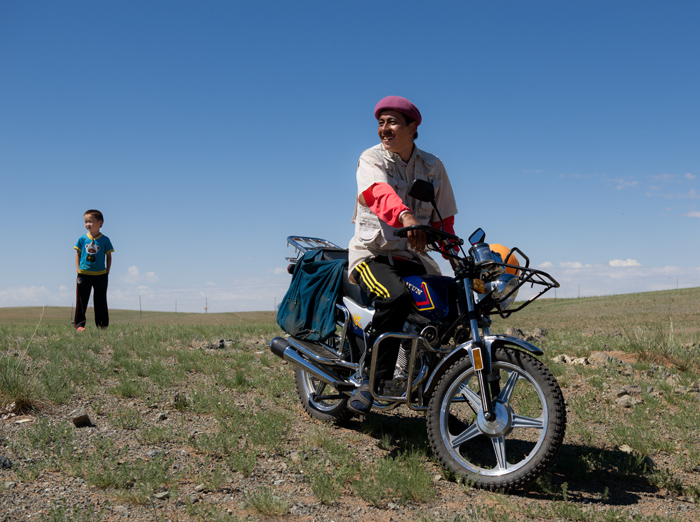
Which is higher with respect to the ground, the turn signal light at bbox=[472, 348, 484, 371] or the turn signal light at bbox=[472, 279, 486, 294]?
the turn signal light at bbox=[472, 279, 486, 294]

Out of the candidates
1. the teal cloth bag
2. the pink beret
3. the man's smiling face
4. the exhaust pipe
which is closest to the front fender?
the exhaust pipe

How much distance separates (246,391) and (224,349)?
9.81 ft

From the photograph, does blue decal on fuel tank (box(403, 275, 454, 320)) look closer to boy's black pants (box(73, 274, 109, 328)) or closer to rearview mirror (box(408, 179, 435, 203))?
rearview mirror (box(408, 179, 435, 203))

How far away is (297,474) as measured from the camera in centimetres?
407

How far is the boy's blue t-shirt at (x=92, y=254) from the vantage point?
39.0 feet

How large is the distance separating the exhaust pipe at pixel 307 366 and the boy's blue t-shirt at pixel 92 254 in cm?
786

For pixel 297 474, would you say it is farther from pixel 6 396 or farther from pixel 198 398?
pixel 6 396

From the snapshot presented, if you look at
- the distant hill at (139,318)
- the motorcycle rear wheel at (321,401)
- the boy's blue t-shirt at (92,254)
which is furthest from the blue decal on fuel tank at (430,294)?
the distant hill at (139,318)

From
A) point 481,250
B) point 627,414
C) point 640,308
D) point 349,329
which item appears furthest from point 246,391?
point 640,308

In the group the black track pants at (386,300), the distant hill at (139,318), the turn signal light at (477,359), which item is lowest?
the distant hill at (139,318)

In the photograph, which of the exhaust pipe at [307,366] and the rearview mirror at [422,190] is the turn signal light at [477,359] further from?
the exhaust pipe at [307,366]

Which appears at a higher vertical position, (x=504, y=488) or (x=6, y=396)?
(x=6, y=396)

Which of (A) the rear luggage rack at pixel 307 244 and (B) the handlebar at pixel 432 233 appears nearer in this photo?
(B) the handlebar at pixel 432 233

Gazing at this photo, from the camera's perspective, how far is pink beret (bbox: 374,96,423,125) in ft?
14.9
